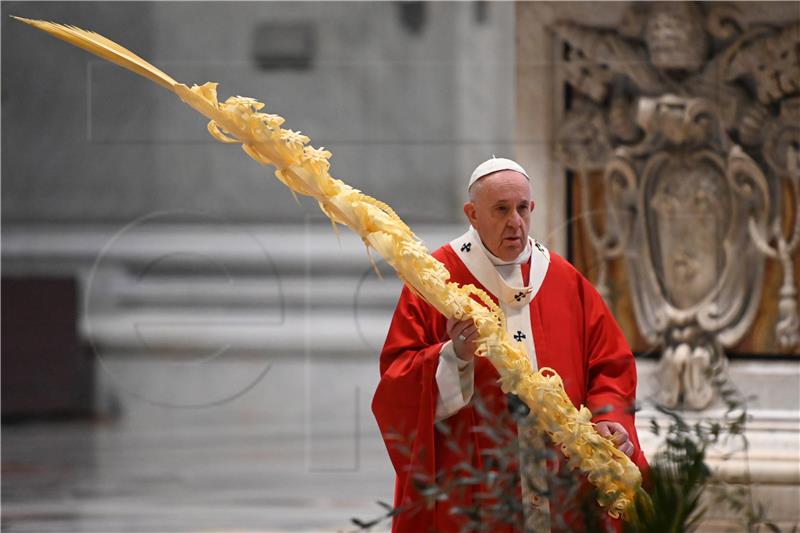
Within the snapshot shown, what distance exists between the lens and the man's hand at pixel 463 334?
3.50 metres

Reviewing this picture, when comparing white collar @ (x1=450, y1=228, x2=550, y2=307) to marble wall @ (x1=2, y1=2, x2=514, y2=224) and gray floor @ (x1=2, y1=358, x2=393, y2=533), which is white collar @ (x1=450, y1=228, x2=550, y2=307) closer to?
marble wall @ (x1=2, y1=2, x2=514, y2=224)

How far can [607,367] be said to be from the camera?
3.85 metres

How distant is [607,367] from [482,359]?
0.33m

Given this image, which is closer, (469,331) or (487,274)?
(469,331)

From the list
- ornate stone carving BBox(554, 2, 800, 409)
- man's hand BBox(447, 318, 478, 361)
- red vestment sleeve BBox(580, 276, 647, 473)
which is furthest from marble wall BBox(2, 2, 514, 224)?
man's hand BBox(447, 318, 478, 361)

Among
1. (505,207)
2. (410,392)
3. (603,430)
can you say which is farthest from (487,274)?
(603,430)

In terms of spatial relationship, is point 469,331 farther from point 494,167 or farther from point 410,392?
point 494,167

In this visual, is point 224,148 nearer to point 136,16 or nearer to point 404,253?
point 136,16

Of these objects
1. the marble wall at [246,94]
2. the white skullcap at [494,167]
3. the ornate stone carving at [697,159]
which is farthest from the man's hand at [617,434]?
the marble wall at [246,94]

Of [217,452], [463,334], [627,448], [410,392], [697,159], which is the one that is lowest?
[217,452]

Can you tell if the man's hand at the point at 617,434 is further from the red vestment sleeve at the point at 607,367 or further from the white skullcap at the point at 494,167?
the white skullcap at the point at 494,167

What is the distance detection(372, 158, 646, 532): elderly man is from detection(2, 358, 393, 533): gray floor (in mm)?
3474

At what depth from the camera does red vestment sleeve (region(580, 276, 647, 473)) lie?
3686mm

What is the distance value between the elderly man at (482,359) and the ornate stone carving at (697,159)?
2.64 metres
